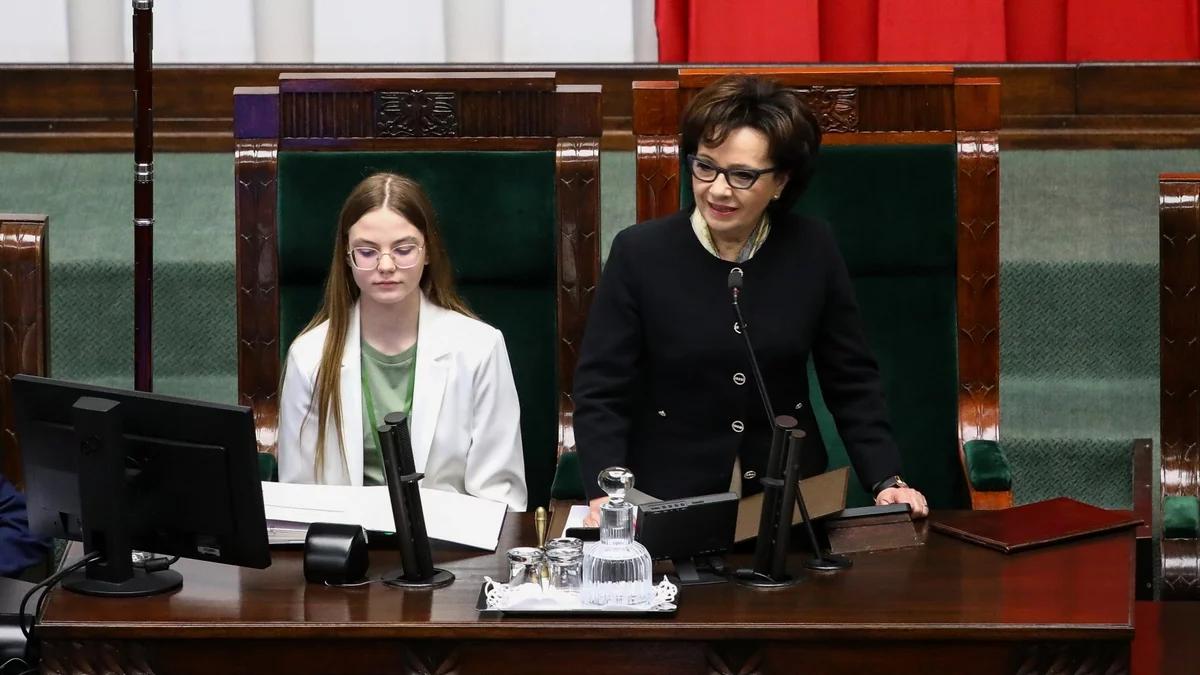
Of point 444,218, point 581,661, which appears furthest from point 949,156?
point 581,661

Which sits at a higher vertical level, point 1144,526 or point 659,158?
point 659,158

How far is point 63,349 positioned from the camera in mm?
3535

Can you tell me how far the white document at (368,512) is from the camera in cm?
216

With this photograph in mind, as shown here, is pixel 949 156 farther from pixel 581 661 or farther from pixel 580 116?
pixel 581 661

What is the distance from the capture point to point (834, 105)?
112 inches

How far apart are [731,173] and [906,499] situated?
0.50 meters

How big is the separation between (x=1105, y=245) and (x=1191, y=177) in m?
0.89

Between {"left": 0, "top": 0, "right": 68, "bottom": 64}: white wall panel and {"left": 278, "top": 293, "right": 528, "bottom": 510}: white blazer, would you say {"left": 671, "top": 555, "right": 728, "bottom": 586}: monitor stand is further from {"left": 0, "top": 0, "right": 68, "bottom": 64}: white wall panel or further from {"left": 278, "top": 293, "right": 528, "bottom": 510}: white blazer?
{"left": 0, "top": 0, "right": 68, "bottom": 64}: white wall panel

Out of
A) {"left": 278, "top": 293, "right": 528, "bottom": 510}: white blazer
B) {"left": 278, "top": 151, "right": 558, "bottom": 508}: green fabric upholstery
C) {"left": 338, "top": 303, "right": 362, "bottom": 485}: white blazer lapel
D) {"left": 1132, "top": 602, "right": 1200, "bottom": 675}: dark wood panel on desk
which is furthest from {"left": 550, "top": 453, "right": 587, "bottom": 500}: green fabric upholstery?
{"left": 1132, "top": 602, "right": 1200, "bottom": 675}: dark wood panel on desk

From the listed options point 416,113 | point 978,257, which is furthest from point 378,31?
point 978,257

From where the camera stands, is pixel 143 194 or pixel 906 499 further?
pixel 143 194

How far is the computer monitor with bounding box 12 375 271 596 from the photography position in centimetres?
197

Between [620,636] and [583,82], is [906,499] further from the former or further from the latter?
[583,82]

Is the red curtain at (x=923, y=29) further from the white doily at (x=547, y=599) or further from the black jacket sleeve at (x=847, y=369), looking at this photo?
the white doily at (x=547, y=599)
